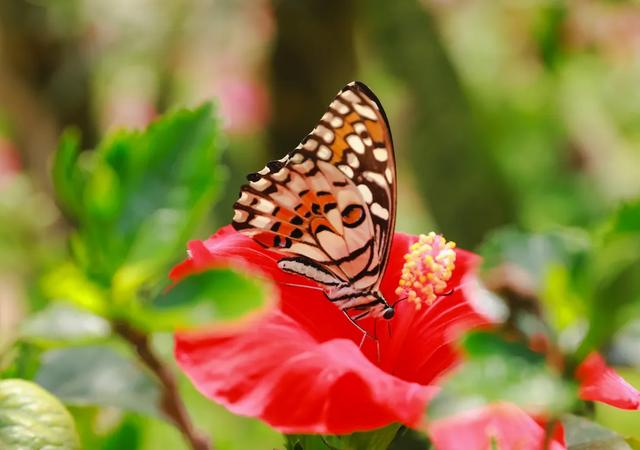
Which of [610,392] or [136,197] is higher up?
[136,197]

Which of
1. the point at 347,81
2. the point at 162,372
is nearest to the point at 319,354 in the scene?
the point at 162,372

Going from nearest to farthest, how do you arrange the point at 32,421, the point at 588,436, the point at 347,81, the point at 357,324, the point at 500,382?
the point at 500,382, the point at 32,421, the point at 588,436, the point at 357,324, the point at 347,81

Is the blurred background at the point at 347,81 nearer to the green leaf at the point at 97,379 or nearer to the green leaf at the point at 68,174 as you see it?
the green leaf at the point at 97,379

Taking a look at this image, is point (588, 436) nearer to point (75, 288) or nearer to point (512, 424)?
point (512, 424)

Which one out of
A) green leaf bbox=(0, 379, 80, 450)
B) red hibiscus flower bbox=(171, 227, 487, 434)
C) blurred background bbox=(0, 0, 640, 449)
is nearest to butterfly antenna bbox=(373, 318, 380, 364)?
red hibiscus flower bbox=(171, 227, 487, 434)

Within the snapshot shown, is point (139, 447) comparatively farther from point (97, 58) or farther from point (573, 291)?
point (97, 58)

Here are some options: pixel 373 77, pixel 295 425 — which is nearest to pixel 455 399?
pixel 295 425
